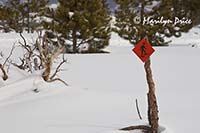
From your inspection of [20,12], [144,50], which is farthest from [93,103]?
[20,12]

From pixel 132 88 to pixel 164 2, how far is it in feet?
44.7

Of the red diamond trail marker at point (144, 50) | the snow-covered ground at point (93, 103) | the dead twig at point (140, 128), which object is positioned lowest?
the snow-covered ground at point (93, 103)

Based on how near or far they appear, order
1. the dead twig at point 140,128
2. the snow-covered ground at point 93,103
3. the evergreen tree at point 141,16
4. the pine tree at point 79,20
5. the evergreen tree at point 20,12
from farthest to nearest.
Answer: the evergreen tree at point 20,12
the evergreen tree at point 141,16
the pine tree at point 79,20
the snow-covered ground at point 93,103
the dead twig at point 140,128

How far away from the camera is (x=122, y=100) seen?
5379mm

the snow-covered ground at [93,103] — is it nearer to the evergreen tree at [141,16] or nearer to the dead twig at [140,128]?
the dead twig at [140,128]

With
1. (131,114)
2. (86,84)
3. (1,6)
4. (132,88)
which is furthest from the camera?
(1,6)

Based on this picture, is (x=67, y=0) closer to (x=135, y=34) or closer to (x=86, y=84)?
(x=135, y=34)

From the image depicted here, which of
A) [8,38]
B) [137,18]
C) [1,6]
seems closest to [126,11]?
[137,18]
